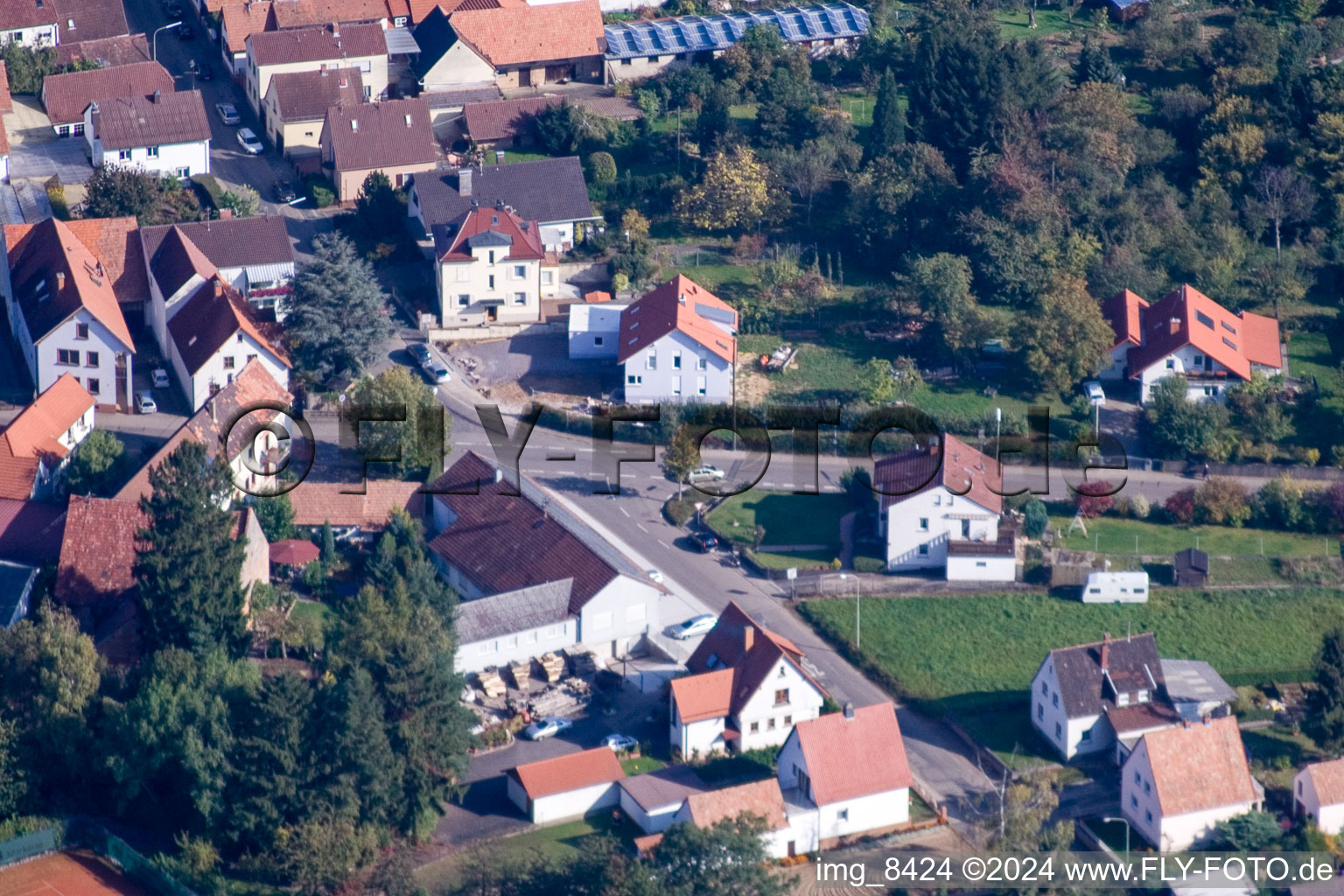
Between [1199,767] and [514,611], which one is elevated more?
[514,611]

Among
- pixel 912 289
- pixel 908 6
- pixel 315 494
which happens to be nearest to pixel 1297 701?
pixel 912 289

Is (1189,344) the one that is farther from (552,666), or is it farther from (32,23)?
(32,23)

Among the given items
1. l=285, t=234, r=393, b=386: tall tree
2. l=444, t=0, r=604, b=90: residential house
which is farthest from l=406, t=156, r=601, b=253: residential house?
l=444, t=0, r=604, b=90: residential house

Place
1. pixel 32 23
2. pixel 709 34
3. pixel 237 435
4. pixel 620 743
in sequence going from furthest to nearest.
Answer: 1. pixel 709 34
2. pixel 32 23
3. pixel 237 435
4. pixel 620 743

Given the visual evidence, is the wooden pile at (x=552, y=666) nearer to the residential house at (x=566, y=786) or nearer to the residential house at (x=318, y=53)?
the residential house at (x=566, y=786)

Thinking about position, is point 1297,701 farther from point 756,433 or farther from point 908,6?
point 908,6

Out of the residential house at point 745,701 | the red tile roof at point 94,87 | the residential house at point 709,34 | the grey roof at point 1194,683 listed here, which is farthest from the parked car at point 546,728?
the residential house at point 709,34

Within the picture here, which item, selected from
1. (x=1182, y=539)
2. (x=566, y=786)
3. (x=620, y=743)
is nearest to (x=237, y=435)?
(x=620, y=743)
